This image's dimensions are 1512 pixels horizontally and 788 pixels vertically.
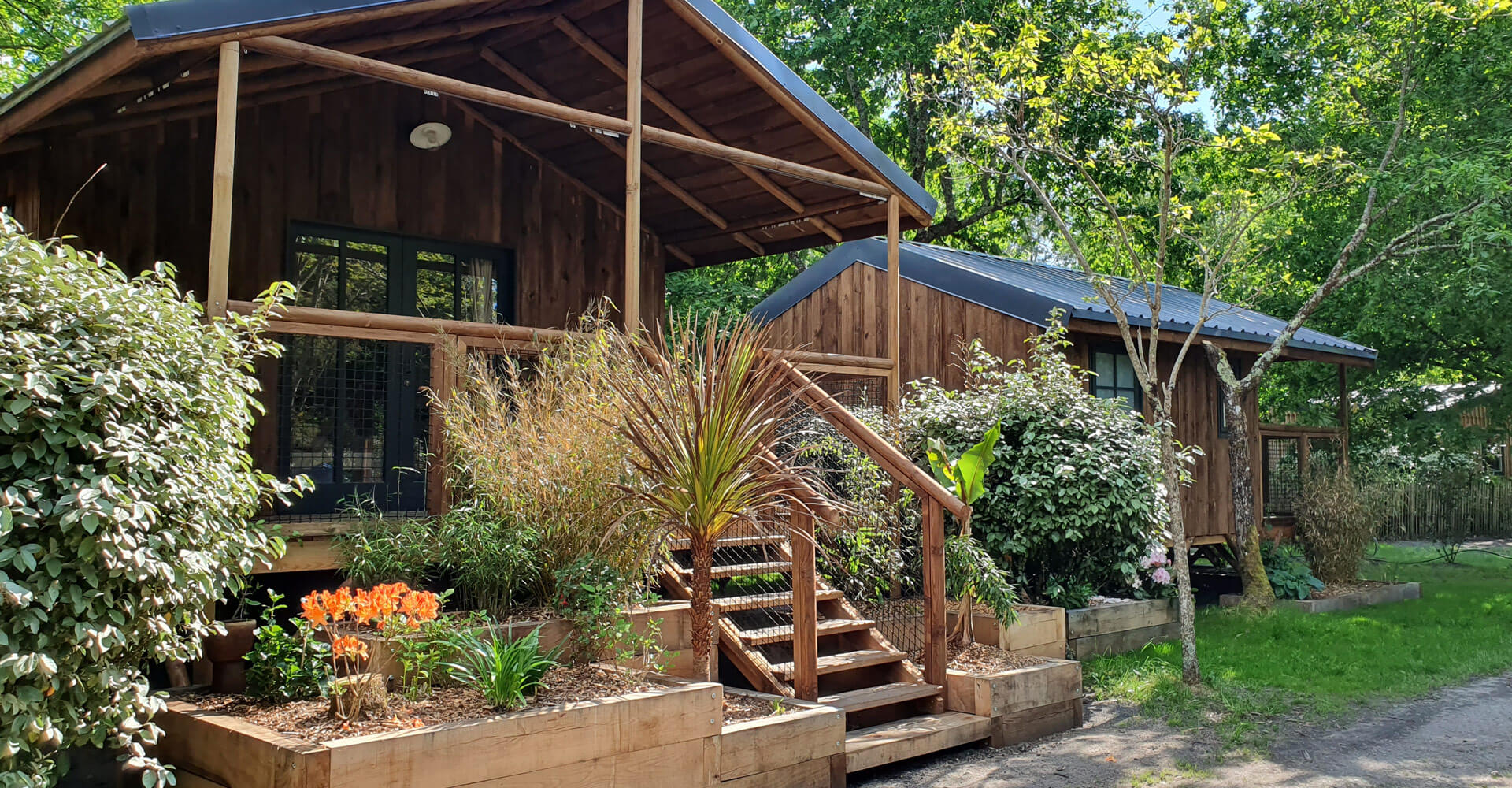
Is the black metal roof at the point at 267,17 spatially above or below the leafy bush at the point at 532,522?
above

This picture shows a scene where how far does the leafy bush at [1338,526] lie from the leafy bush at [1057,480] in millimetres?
4906

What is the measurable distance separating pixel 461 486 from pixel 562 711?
1918mm

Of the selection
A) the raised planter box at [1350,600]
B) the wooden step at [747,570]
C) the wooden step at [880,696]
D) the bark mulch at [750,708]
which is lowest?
the raised planter box at [1350,600]

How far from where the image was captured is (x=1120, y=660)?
836 cm

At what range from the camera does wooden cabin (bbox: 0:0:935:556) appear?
21.9 ft

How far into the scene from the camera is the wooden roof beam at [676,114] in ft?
27.9

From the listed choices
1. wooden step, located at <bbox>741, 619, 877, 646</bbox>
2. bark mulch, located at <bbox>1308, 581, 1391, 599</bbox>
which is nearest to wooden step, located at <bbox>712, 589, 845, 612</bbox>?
wooden step, located at <bbox>741, 619, 877, 646</bbox>

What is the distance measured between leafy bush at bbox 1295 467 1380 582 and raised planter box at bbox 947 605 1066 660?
263 inches

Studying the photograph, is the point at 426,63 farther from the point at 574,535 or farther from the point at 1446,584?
the point at 1446,584

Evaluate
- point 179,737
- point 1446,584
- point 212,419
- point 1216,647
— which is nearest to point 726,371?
point 212,419

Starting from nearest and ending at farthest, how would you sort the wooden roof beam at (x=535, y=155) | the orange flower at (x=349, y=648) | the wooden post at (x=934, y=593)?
the orange flower at (x=349, y=648) < the wooden post at (x=934, y=593) < the wooden roof beam at (x=535, y=155)

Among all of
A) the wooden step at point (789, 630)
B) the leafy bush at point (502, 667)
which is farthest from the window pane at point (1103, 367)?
the leafy bush at point (502, 667)

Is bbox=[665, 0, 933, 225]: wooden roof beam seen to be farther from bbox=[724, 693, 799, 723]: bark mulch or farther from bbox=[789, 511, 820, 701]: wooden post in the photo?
bbox=[724, 693, 799, 723]: bark mulch

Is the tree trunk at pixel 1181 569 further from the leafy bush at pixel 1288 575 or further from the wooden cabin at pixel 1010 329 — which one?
the leafy bush at pixel 1288 575
